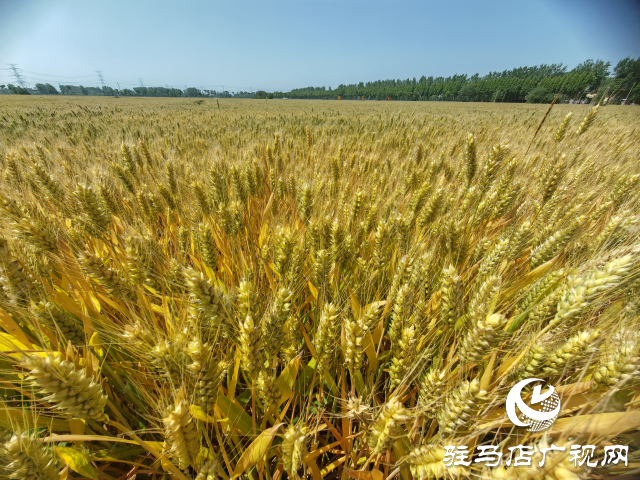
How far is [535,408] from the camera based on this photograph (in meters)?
0.88

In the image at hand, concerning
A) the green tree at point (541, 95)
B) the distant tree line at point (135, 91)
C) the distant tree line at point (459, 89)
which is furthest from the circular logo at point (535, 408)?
the distant tree line at point (135, 91)

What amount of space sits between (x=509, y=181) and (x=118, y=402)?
2.84 m

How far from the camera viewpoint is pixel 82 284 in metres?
1.36

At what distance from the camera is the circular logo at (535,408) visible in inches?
32.8

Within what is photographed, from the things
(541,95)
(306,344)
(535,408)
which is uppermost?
(541,95)

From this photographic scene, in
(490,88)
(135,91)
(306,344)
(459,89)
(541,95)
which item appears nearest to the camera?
(306,344)

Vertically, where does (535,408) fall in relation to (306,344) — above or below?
above

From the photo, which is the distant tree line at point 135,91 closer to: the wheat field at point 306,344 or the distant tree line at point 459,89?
the distant tree line at point 459,89

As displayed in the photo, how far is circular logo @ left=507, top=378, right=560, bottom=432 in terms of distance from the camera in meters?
0.83

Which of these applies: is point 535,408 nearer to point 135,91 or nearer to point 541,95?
point 541,95

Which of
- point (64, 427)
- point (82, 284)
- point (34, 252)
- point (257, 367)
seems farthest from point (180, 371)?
point (34, 252)

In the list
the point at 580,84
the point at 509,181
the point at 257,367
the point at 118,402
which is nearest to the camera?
the point at 257,367

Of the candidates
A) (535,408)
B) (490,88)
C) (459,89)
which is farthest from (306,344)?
(459,89)

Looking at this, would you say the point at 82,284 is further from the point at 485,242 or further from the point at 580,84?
the point at 580,84
